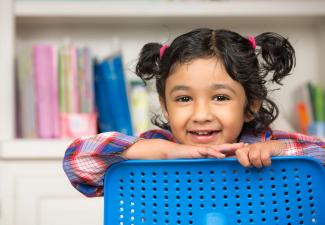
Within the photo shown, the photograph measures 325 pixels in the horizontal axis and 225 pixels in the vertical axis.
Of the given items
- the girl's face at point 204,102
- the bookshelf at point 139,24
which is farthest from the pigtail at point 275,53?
the bookshelf at point 139,24

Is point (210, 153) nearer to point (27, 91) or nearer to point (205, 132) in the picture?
point (205, 132)

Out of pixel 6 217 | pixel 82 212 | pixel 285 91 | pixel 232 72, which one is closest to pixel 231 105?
pixel 232 72

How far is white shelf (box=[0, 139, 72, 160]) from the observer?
182 cm

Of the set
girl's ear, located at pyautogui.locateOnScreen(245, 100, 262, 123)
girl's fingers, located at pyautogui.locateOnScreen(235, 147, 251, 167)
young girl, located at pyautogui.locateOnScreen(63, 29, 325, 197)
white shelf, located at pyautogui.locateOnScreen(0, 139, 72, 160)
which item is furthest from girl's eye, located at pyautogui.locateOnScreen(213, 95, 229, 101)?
white shelf, located at pyautogui.locateOnScreen(0, 139, 72, 160)

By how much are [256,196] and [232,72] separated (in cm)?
33

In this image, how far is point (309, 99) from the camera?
213 centimetres

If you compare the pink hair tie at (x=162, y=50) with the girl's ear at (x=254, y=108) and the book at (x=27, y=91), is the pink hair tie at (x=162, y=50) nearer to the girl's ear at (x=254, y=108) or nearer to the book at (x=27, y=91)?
the girl's ear at (x=254, y=108)

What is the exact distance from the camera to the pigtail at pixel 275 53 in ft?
3.75

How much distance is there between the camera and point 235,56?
1089mm

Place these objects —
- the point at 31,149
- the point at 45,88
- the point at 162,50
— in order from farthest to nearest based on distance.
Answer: the point at 45,88, the point at 31,149, the point at 162,50

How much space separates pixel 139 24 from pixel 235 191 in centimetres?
148

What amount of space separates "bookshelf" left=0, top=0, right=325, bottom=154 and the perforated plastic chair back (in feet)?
3.64

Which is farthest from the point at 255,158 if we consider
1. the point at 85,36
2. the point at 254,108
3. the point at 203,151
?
the point at 85,36

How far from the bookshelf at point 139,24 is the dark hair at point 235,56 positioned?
775 mm
